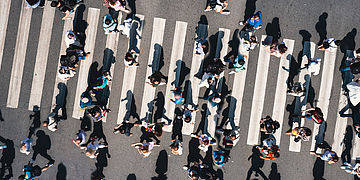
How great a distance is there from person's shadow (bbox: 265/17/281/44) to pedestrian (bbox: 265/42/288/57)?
0.33 metres

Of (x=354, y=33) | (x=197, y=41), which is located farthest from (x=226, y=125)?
(x=354, y=33)

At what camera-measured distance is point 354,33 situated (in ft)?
27.4

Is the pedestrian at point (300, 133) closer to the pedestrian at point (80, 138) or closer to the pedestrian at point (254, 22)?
the pedestrian at point (254, 22)

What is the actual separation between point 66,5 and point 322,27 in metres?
9.78

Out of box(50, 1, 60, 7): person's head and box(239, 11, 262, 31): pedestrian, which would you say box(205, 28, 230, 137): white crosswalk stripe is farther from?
box(50, 1, 60, 7): person's head

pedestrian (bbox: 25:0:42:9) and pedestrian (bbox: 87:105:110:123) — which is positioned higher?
pedestrian (bbox: 25:0:42:9)

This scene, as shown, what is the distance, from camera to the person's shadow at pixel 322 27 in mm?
8266

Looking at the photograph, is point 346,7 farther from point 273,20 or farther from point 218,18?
point 218,18

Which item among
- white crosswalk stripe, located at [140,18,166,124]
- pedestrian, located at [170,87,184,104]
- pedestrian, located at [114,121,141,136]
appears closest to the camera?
pedestrian, located at [170,87,184,104]

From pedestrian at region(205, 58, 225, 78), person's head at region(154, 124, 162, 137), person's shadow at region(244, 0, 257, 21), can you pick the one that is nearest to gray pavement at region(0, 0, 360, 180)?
person's shadow at region(244, 0, 257, 21)

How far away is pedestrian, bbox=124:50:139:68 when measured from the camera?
305 inches

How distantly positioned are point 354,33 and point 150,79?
8.18 metres

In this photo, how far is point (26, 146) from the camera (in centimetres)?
798

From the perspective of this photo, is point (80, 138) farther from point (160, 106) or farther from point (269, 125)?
point (269, 125)
